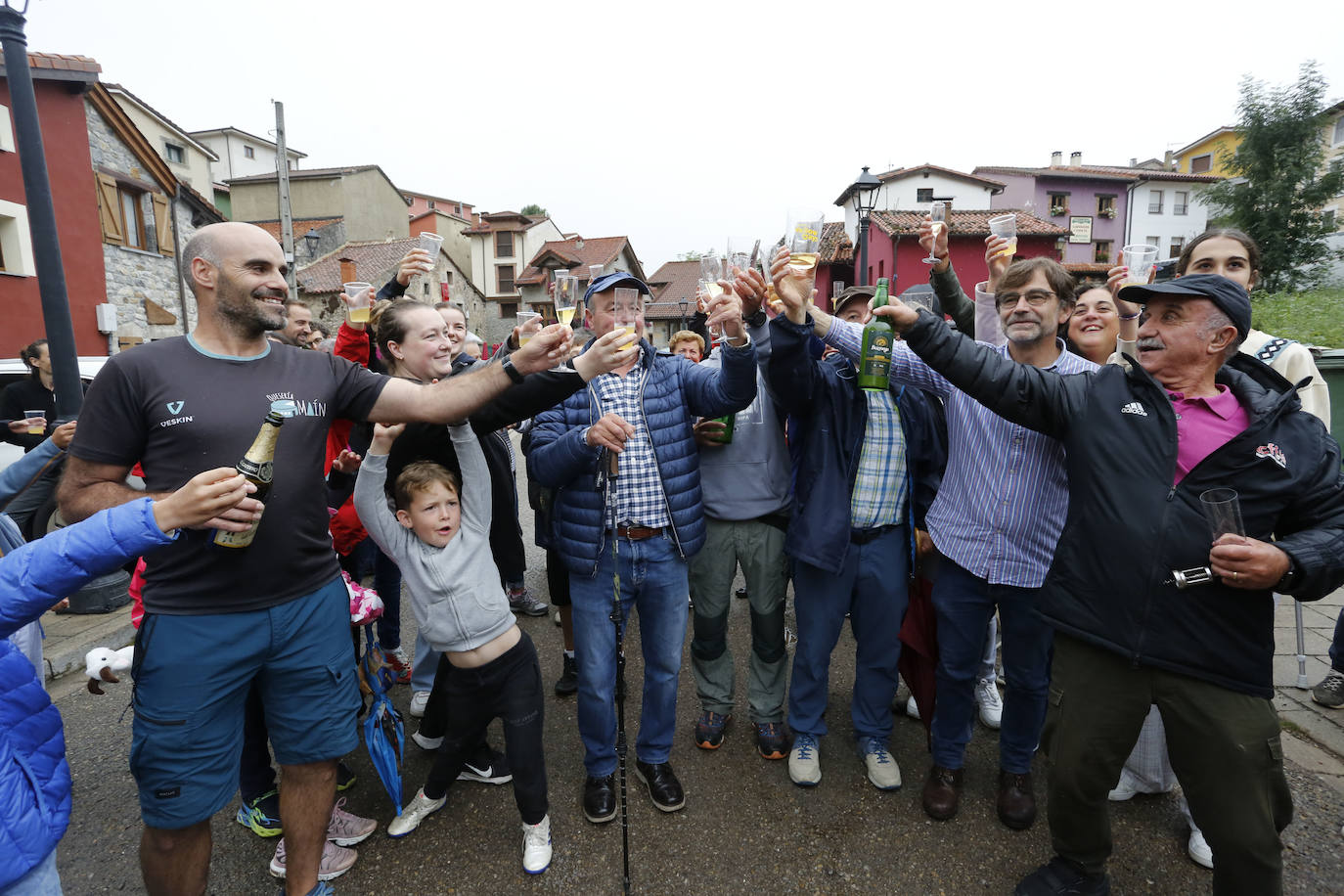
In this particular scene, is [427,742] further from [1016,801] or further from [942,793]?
[1016,801]

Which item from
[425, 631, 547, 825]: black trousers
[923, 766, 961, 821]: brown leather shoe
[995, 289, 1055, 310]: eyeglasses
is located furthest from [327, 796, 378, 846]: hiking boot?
[995, 289, 1055, 310]: eyeglasses

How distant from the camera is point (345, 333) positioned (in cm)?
386

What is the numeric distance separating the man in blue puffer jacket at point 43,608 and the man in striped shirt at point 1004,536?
2.35 metres

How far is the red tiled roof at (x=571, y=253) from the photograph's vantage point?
37312 millimetres

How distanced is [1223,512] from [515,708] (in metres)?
2.52

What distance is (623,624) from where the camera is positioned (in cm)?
290

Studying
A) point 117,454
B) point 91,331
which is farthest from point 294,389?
point 91,331

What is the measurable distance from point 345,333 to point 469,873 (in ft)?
9.56

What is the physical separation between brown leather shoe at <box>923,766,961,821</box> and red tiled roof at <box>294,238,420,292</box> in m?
26.3

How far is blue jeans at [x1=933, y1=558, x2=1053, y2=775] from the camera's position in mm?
2846

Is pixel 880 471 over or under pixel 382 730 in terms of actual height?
over

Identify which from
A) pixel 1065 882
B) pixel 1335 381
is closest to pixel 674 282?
pixel 1335 381

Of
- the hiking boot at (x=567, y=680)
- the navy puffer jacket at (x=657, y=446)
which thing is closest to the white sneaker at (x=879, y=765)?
the navy puffer jacket at (x=657, y=446)

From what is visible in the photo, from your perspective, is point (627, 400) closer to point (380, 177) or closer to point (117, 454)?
point (117, 454)
